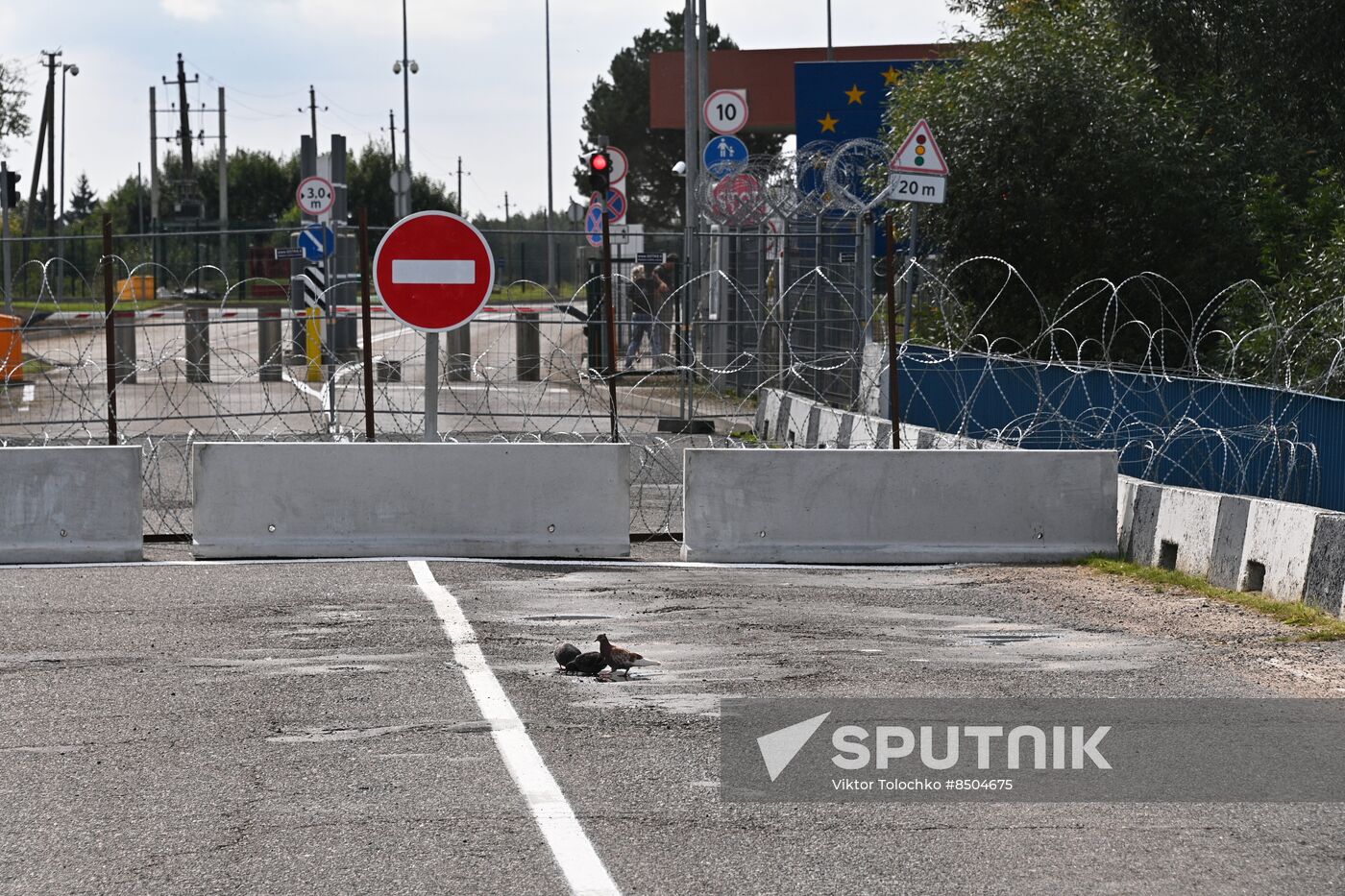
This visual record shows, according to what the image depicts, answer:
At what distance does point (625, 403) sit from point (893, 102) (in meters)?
6.06

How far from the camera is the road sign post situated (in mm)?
11648

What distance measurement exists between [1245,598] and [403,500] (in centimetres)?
494

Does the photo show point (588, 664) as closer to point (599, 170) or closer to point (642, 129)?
point (599, 170)

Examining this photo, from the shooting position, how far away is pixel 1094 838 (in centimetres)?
521

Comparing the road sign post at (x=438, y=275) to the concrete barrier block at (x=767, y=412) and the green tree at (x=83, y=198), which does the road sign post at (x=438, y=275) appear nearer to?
the concrete barrier block at (x=767, y=412)

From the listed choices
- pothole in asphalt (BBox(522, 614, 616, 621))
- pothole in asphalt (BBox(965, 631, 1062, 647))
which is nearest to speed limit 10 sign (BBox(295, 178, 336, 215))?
pothole in asphalt (BBox(522, 614, 616, 621))

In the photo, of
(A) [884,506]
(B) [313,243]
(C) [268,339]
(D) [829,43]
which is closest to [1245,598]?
(A) [884,506]

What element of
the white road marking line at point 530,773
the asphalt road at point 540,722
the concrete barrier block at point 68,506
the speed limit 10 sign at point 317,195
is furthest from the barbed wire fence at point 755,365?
the white road marking line at point 530,773

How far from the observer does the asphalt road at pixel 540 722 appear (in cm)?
493

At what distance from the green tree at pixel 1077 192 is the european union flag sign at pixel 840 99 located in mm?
13495

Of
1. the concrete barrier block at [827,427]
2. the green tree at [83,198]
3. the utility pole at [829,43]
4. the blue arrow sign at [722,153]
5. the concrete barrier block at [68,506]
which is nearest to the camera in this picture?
the concrete barrier block at [68,506]

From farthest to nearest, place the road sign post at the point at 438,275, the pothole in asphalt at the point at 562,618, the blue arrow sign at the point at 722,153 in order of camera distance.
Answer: the blue arrow sign at the point at 722,153
the road sign post at the point at 438,275
the pothole in asphalt at the point at 562,618

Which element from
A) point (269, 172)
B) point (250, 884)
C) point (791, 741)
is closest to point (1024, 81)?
point (791, 741)

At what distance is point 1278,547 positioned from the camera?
9.52 meters
